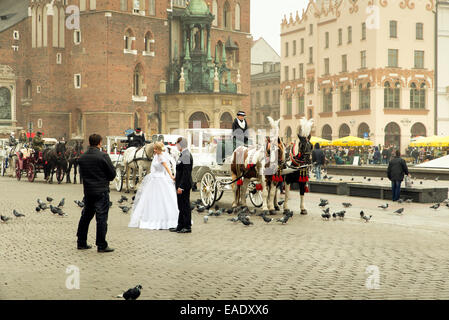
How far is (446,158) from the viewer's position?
113 ft

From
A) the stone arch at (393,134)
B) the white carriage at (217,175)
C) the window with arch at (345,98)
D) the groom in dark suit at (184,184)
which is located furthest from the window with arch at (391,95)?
the groom in dark suit at (184,184)

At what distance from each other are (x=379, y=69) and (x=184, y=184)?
53.4 m

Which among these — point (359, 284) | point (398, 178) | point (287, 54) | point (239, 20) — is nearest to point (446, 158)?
point (398, 178)

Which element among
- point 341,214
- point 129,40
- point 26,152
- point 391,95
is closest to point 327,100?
point 391,95

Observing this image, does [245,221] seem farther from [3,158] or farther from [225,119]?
[225,119]

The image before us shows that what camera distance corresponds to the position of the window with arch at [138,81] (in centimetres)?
5694

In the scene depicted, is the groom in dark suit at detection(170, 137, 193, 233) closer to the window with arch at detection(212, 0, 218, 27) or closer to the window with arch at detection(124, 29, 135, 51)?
the window with arch at detection(124, 29, 135, 51)

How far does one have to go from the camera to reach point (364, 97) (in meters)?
65.3

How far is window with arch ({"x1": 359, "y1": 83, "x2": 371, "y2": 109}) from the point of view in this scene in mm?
64500

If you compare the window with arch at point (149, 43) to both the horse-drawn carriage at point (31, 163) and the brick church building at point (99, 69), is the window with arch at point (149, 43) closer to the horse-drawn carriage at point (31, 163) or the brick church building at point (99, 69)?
the brick church building at point (99, 69)

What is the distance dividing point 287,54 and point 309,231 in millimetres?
66228

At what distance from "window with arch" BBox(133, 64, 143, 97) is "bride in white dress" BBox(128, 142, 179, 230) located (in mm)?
43952

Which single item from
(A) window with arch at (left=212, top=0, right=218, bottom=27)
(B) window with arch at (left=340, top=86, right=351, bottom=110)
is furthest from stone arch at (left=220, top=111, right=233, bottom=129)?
(B) window with arch at (left=340, top=86, right=351, bottom=110)
